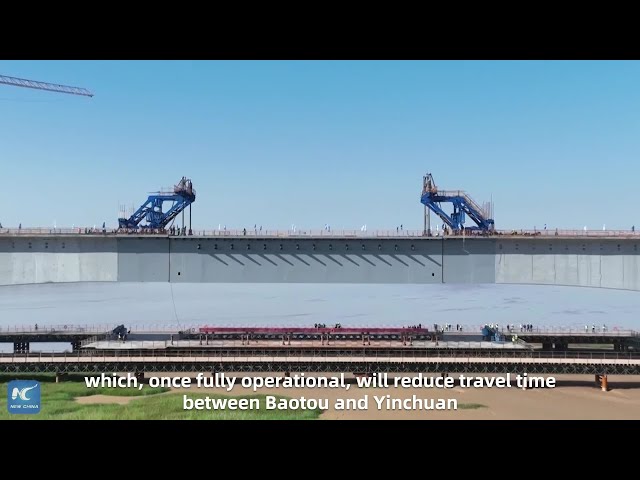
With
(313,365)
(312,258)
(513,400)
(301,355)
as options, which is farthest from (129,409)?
(513,400)

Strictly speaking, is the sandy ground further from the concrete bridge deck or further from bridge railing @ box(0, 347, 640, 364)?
bridge railing @ box(0, 347, 640, 364)

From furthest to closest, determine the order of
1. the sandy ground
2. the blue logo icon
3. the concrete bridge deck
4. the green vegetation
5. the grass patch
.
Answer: the concrete bridge deck
the grass patch
the sandy ground
the green vegetation
the blue logo icon

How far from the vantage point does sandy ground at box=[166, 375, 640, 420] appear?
2102cm

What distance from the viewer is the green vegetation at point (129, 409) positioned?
61.1 feet

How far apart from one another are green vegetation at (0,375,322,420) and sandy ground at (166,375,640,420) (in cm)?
163

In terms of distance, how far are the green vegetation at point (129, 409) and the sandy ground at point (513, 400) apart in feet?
5.35

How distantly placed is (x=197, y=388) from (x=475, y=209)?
1070 inches

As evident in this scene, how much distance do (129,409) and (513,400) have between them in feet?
66.7

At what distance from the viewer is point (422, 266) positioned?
33.1 m

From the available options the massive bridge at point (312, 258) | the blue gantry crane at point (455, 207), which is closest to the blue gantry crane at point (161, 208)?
the massive bridge at point (312, 258)

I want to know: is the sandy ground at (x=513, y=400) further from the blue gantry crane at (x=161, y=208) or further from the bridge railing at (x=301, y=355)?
the blue gantry crane at (x=161, y=208)

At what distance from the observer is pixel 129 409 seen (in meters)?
20.6

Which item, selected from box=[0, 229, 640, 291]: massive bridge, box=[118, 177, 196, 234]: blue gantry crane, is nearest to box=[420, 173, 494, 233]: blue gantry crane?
box=[0, 229, 640, 291]: massive bridge
